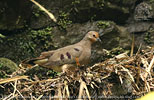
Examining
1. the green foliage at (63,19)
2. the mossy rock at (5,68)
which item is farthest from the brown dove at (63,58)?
the green foliage at (63,19)

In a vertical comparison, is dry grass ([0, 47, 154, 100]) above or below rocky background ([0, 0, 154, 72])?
below

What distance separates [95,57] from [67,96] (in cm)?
217

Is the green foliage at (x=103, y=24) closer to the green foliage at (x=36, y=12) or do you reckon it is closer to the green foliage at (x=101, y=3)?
the green foliage at (x=101, y=3)

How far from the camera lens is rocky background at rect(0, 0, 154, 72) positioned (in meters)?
4.00

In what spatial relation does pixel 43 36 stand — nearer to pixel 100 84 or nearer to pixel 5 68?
pixel 5 68

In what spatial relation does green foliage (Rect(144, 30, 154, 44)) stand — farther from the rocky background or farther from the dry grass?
the dry grass

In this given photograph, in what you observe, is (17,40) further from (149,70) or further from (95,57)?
(149,70)

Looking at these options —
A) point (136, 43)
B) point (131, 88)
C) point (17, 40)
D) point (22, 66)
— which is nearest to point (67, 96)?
point (131, 88)

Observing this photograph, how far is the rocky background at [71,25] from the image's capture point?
400 centimetres

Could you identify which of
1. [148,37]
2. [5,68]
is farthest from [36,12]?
[148,37]

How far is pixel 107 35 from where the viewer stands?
173 inches

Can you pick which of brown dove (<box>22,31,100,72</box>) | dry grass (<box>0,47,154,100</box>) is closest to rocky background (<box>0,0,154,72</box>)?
brown dove (<box>22,31,100,72</box>)

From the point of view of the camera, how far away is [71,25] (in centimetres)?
429

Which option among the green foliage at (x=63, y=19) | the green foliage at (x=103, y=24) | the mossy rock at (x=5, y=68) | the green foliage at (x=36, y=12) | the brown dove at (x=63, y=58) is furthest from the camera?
the green foliage at (x=103, y=24)
